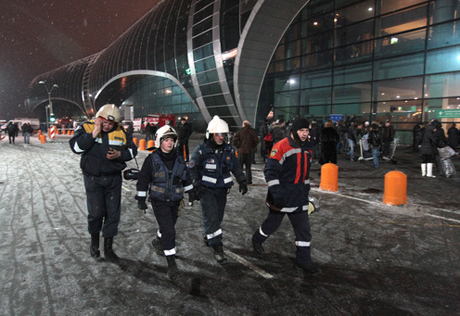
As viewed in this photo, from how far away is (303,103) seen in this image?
23.7 m

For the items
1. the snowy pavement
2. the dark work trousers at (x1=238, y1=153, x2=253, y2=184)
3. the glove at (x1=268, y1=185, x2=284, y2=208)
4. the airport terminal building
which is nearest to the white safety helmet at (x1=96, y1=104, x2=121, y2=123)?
the snowy pavement

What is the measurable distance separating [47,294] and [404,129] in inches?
799

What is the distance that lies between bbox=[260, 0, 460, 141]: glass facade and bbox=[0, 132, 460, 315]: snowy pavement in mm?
14173

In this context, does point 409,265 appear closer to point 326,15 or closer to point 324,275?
point 324,275

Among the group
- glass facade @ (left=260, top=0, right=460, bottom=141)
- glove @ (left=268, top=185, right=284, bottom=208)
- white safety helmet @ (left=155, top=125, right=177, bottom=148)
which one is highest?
glass facade @ (left=260, top=0, right=460, bottom=141)

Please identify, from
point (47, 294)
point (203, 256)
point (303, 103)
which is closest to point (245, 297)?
point (203, 256)

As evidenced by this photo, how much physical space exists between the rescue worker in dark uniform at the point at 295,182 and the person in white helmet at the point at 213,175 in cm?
61

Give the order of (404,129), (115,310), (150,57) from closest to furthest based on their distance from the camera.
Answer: (115,310), (404,129), (150,57)

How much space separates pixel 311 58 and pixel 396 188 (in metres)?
19.1

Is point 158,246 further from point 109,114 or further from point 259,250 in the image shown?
point 109,114

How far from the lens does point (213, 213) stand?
147 inches

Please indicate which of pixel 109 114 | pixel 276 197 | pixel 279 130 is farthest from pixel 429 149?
pixel 109 114

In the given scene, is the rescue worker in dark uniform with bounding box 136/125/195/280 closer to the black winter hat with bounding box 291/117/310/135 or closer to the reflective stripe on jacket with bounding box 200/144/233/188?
the reflective stripe on jacket with bounding box 200/144/233/188

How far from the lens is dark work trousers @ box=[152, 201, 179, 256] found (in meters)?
3.25
